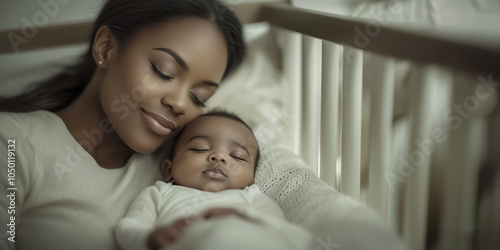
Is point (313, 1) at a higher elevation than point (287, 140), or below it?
higher

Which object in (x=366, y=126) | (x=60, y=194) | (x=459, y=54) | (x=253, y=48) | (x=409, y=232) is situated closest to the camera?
(x=459, y=54)

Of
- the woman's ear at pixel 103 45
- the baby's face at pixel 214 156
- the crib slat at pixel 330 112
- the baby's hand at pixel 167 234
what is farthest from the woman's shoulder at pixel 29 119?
the crib slat at pixel 330 112

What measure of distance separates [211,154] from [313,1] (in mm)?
773

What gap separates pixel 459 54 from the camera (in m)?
0.54

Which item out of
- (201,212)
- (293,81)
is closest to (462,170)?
(201,212)

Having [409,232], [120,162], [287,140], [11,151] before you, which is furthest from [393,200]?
[11,151]

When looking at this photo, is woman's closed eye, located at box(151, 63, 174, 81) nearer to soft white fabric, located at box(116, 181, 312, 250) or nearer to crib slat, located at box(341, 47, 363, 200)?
soft white fabric, located at box(116, 181, 312, 250)

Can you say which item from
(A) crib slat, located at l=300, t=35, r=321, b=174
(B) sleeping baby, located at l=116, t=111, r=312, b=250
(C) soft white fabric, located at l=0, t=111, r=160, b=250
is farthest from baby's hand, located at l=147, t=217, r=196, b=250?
(A) crib slat, located at l=300, t=35, r=321, b=174

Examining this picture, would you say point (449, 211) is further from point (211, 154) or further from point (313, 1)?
point (313, 1)

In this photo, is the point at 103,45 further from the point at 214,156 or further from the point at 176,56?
the point at 214,156

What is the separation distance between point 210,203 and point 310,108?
440 mm

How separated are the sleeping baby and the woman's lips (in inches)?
2.0

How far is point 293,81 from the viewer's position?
4.29ft

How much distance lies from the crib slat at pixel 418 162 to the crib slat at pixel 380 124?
46 mm
